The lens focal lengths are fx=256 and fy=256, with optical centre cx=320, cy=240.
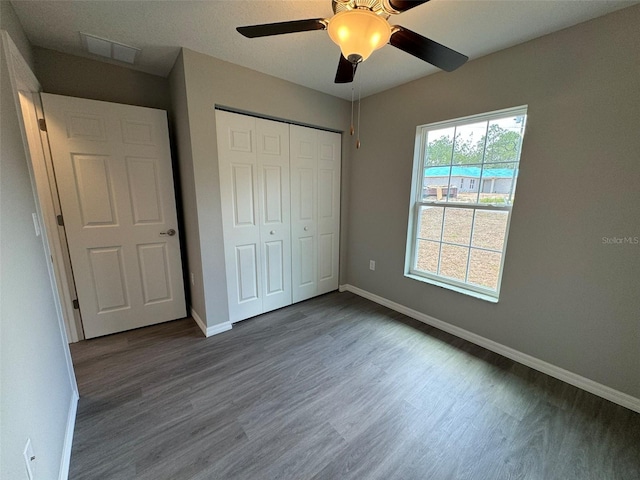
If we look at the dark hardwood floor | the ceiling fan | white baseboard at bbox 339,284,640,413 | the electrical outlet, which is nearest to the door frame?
the dark hardwood floor

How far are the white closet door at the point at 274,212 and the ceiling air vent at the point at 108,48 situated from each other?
1.05 meters

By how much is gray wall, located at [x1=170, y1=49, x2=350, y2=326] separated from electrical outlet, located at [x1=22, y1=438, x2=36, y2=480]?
139 centimetres

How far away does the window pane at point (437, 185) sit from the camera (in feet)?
7.76

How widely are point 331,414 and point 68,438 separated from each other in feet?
4.58

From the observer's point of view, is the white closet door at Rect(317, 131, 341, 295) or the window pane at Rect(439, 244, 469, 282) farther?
the white closet door at Rect(317, 131, 341, 295)

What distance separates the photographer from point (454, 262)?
95.0 inches

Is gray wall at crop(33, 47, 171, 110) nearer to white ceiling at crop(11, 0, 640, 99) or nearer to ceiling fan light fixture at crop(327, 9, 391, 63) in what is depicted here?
white ceiling at crop(11, 0, 640, 99)

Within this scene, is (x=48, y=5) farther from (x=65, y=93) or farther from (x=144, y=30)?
(x=65, y=93)

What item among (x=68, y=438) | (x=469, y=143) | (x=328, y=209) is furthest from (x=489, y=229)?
(x=68, y=438)

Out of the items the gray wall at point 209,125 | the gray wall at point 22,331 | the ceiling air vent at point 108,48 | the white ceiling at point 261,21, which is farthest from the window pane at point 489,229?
the ceiling air vent at point 108,48

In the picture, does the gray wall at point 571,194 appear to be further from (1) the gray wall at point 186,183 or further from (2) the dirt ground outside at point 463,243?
(1) the gray wall at point 186,183

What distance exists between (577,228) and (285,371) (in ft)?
7.38

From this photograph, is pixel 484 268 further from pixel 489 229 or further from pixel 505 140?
pixel 505 140

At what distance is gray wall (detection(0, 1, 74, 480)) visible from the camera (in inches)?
32.5
